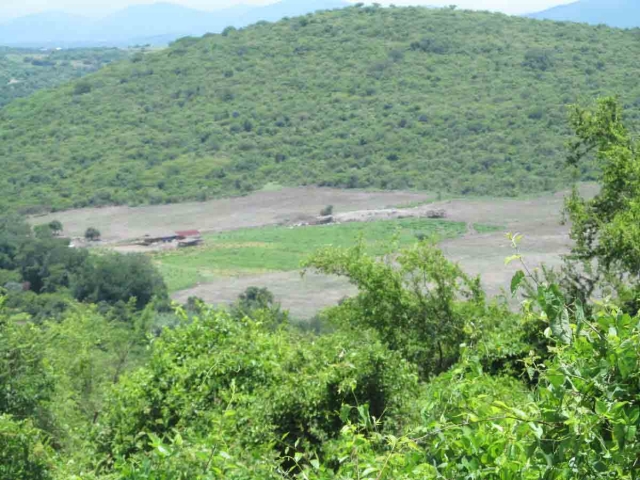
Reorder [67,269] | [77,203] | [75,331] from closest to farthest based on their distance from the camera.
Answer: [75,331], [67,269], [77,203]

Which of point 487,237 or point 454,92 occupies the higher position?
point 454,92

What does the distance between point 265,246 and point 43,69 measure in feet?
304

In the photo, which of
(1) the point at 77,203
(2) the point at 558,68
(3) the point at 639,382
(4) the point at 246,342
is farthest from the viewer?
(2) the point at 558,68

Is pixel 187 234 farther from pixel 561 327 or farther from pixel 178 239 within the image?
pixel 561 327

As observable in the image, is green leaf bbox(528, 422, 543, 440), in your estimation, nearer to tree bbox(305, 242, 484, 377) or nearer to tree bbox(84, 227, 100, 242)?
tree bbox(305, 242, 484, 377)

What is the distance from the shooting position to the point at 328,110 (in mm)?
77500

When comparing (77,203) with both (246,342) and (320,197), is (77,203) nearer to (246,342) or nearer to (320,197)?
(320,197)

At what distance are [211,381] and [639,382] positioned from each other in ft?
20.3

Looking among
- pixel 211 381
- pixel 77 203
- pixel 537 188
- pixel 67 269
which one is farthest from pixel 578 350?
pixel 77 203

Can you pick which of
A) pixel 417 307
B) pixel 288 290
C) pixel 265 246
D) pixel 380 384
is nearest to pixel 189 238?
pixel 265 246

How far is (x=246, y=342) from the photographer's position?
365 inches

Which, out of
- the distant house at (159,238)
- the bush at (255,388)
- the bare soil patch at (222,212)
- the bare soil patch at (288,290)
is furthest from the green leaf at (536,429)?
the bare soil patch at (222,212)

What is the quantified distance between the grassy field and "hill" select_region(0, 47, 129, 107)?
62.4 m

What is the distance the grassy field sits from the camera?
1758 inches
